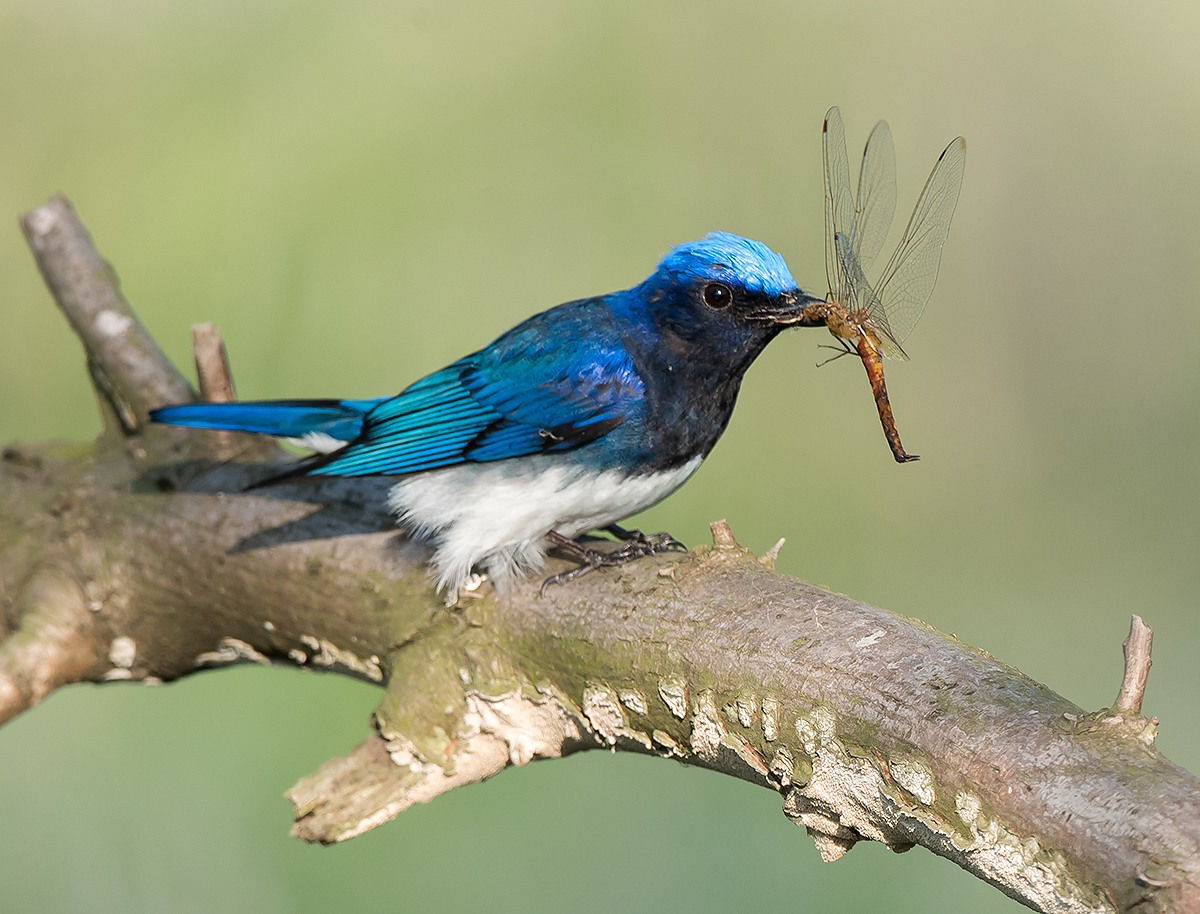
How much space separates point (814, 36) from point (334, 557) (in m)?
3.80

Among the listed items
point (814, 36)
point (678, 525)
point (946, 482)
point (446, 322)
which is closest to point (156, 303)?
point (446, 322)

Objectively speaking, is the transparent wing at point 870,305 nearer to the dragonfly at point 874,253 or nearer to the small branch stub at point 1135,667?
the dragonfly at point 874,253

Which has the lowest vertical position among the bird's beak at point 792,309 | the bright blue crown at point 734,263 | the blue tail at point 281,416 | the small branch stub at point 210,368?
the blue tail at point 281,416

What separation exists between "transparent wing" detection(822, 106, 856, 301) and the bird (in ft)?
0.38

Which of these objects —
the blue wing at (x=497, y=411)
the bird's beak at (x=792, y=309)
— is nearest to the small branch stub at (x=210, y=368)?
the blue wing at (x=497, y=411)

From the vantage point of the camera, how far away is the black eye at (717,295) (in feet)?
10.3

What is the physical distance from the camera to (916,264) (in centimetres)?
300

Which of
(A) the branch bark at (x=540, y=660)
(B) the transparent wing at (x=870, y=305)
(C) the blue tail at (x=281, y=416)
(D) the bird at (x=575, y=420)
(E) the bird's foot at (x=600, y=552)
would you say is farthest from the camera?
(C) the blue tail at (x=281, y=416)

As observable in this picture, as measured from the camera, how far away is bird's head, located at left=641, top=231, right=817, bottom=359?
3.09 m

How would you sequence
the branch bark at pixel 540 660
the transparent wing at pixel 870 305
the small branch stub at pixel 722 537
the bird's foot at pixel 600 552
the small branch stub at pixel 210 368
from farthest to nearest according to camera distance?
the small branch stub at pixel 210 368 < the transparent wing at pixel 870 305 < the bird's foot at pixel 600 552 < the small branch stub at pixel 722 537 < the branch bark at pixel 540 660

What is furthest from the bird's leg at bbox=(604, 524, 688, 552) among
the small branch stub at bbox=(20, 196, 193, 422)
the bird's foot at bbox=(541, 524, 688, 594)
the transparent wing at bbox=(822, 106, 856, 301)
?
the small branch stub at bbox=(20, 196, 193, 422)

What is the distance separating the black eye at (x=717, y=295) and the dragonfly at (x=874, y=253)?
0.71ft

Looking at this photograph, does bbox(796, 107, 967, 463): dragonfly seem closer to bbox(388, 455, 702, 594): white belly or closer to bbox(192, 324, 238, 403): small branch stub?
bbox(388, 455, 702, 594): white belly

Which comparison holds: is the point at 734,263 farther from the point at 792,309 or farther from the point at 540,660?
the point at 540,660
